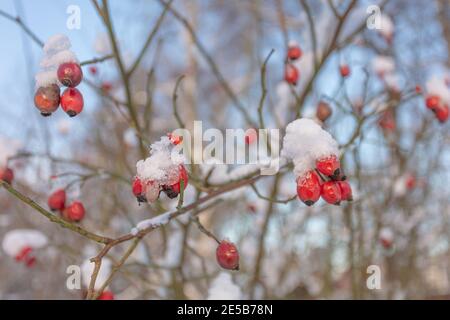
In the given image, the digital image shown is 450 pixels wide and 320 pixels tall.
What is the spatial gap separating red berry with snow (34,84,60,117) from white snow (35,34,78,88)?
0.01 m

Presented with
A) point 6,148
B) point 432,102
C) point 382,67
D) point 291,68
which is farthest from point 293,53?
point 382,67

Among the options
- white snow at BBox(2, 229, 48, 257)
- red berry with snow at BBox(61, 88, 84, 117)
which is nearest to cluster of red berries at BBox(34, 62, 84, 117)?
red berry with snow at BBox(61, 88, 84, 117)

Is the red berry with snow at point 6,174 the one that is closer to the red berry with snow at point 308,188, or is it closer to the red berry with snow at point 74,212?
the red berry with snow at point 74,212

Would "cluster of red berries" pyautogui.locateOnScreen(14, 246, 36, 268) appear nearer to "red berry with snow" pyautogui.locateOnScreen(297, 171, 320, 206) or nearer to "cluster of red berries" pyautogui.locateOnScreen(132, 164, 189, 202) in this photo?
"cluster of red berries" pyautogui.locateOnScreen(132, 164, 189, 202)

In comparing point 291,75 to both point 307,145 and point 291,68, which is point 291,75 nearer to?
point 291,68

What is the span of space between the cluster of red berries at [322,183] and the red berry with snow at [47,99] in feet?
1.67

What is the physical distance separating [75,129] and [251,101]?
186 cm

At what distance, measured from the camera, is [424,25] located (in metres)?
4.37

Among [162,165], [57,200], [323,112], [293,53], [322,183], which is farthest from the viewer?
[293,53]

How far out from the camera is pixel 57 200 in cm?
127

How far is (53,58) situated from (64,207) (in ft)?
1.78

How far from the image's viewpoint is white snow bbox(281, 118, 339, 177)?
83 centimetres

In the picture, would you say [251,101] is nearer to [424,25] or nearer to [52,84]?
[424,25]

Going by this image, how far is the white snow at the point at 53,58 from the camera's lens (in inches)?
34.5
